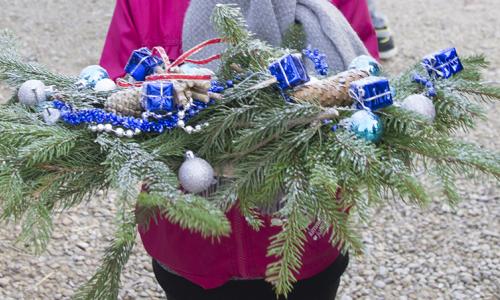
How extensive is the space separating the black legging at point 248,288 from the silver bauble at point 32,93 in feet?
1.72

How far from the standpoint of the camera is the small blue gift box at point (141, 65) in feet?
4.33

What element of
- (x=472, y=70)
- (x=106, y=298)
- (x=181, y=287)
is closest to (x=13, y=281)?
(x=181, y=287)

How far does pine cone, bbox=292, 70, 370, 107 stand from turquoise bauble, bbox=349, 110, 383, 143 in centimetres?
6

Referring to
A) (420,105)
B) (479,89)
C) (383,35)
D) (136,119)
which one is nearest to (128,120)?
(136,119)

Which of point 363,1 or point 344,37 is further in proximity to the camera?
point 363,1

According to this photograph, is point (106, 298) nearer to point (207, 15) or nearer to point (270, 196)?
point (270, 196)

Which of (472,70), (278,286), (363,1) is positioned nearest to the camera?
(278,286)

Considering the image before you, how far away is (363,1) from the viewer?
1698 mm

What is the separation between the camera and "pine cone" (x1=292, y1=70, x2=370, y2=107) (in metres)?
1.15

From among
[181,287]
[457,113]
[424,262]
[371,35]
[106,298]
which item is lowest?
[424,262]

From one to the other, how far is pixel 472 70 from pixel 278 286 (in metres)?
0.62

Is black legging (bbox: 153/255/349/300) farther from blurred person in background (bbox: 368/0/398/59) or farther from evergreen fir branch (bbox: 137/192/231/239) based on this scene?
blurred person in background (bbox: 368/0/398/59)

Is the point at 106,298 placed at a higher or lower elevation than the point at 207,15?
lower

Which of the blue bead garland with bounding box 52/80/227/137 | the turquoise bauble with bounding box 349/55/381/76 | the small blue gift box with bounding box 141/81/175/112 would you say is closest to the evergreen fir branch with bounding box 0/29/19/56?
the blue bead garland with bounding box 52/80/227/137
